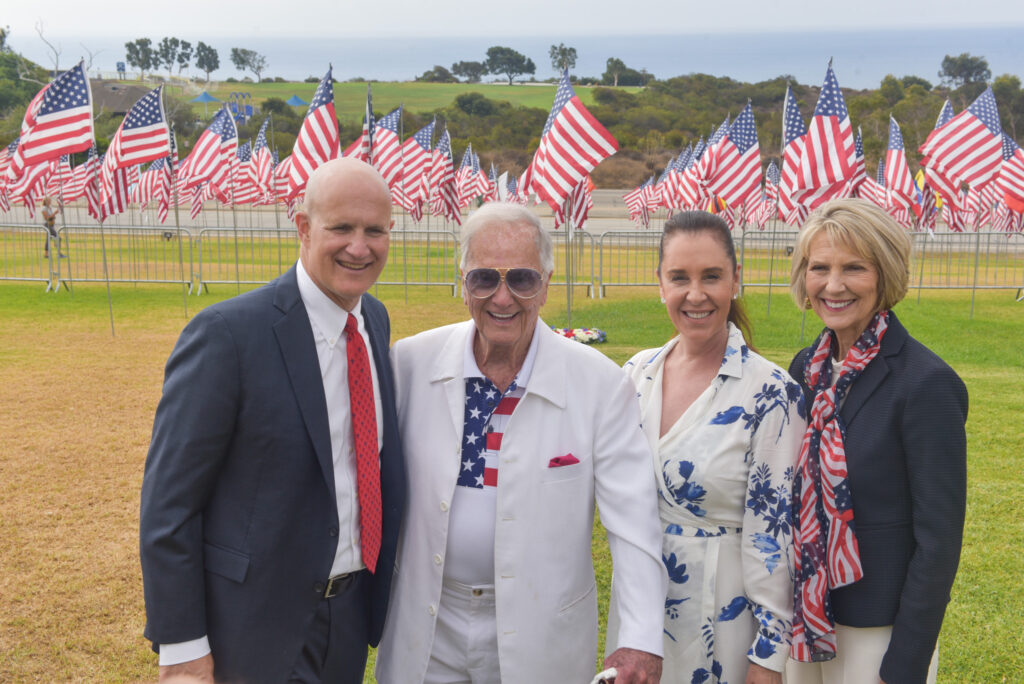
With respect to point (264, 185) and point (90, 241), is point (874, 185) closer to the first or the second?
point (264, 185)

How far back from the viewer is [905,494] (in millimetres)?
2629

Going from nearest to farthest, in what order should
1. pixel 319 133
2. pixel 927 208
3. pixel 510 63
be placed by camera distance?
pixel 319 133 → pixel 927 208 → pixel 510 63

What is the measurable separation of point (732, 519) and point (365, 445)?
1.15 meters

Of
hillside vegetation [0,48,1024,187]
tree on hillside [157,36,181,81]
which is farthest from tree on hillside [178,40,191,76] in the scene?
hillside vegetation [0,48,1024,187]

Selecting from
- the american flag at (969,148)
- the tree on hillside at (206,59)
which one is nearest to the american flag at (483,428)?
the american flag at (969,148)

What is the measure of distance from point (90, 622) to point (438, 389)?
3.41 meters

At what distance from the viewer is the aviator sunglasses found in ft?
8.79

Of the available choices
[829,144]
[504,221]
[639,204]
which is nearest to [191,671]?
[504,221]

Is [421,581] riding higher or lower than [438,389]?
lower

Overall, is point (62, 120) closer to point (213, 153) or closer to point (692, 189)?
point (213, 153)

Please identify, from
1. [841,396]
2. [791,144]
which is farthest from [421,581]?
[791,144]

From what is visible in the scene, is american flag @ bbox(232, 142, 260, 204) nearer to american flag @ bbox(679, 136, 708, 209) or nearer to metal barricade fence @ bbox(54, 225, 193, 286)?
metal barricade fence @ bbox(54, 225, 193, 286)

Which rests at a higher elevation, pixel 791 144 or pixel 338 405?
pixel 791 144

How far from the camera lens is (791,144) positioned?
15734 mm
